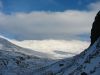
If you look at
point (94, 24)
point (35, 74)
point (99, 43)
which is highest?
point (94, 24)

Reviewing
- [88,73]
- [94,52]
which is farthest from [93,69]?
[94,52]

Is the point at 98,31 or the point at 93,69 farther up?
the point at 98,31

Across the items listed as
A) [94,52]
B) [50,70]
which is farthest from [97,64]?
[50,70]

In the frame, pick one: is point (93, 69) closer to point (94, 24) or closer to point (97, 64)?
point (97, 64)

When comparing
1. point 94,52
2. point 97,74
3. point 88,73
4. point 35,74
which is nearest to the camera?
point 97,74

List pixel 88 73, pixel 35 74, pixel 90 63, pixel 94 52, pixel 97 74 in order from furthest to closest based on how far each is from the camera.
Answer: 1. pixel 35 74
2. pixel 94 52
3. pixel 90 63
4. pixel 88 73
5. pixel 97 74

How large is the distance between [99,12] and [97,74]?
51772mm

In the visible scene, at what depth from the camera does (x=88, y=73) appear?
251 feet

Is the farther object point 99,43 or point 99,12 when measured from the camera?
point 99,12

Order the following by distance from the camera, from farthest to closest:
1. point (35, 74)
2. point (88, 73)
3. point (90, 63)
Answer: point (35, 74)
point (90, 63)
point (88, 73)

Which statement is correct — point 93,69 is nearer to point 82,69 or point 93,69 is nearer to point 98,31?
point 82,69

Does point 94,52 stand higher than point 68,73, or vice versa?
point 94,52

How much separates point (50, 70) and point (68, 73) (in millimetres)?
25117

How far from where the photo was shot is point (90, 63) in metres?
82.3
